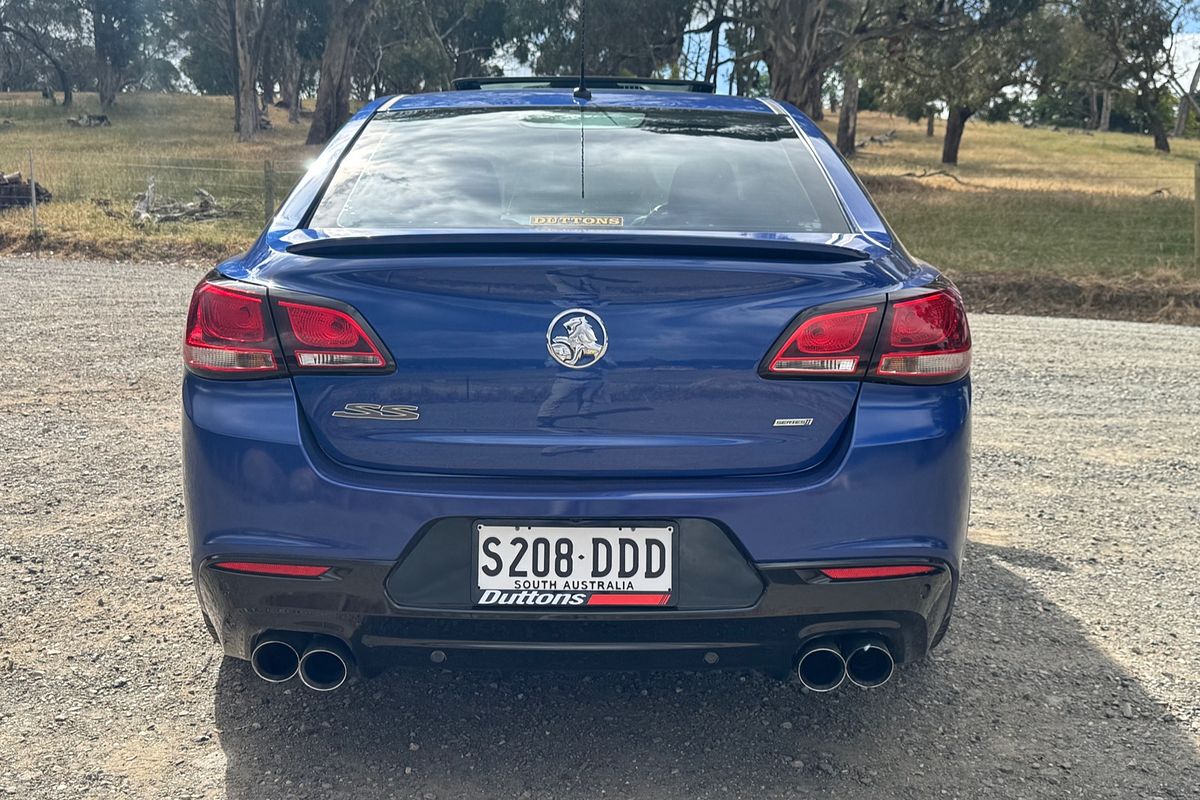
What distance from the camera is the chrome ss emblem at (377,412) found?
97.8 inches

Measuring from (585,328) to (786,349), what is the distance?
411mm

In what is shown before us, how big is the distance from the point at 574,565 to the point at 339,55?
35.2 meters

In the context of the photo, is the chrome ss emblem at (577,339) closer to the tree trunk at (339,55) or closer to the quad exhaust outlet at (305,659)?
the quad exhaust outlet at (305,659)

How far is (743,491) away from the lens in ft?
8.10

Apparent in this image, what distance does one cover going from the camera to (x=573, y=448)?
2473 mm

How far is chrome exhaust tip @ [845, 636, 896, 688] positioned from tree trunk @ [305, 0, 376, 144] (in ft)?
112

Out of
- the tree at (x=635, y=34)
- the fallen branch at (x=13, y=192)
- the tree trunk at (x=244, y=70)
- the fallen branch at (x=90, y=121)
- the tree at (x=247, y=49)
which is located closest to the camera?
the fallen branch at (x=13, y=192)

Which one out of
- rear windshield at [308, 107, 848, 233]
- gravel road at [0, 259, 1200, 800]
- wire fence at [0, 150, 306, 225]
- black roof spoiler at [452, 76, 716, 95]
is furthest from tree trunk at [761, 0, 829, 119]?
Answer: rear windshield at [308, 107, 848, 233]

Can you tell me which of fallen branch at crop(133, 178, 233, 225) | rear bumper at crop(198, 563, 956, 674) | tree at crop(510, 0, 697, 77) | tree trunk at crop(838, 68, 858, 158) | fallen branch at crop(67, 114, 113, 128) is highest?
tree at crop(510, 0, 697, 77)

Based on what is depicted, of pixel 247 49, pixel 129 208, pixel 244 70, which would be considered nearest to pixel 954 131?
pixel 247 49

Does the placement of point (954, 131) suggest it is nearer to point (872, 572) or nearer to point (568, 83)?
point (568, 83)

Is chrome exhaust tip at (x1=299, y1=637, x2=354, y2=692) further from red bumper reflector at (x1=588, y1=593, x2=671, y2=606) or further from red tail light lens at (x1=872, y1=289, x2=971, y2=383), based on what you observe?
red tail light lens at (x1=872, y1=289, x2=971, y2=383)

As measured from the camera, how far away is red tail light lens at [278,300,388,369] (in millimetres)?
2480

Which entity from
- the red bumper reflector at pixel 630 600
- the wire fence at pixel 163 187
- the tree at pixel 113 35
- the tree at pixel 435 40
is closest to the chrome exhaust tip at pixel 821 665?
the red bumper reflector at pixel 630 600
